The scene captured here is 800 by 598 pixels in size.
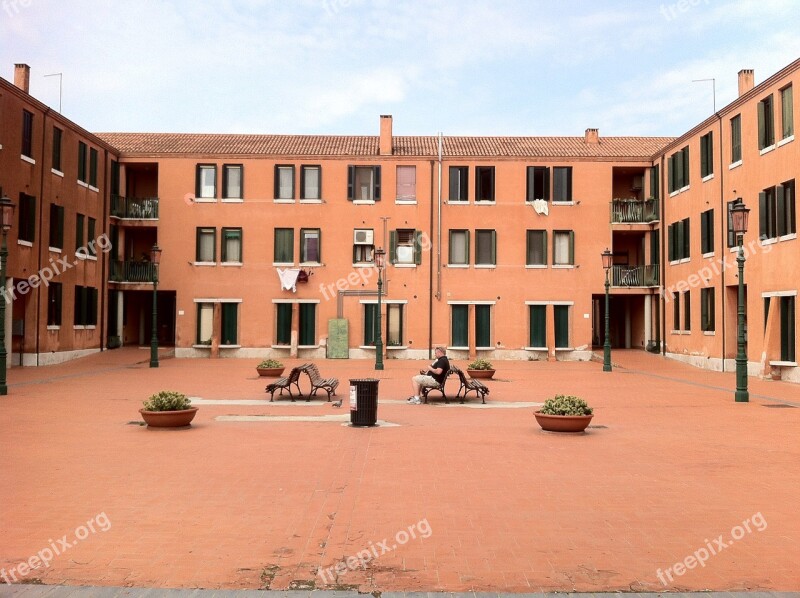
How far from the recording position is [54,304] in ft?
95.0

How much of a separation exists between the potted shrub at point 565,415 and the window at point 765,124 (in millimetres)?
16063

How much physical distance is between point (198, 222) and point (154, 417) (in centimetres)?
2485

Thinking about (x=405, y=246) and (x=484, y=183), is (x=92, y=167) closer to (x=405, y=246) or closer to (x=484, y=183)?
(x=405, y=246)

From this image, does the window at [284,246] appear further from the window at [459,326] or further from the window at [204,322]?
the window at [459,326]

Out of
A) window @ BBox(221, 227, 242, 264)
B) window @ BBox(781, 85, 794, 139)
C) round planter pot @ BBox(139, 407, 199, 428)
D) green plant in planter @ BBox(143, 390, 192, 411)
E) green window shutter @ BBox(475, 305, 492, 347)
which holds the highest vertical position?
window @ BBox(781, 85, 794, 139)

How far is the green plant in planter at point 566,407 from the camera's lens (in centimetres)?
1209

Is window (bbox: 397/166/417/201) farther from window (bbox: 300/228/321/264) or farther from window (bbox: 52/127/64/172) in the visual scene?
window (bbox: 52/127/64/172)

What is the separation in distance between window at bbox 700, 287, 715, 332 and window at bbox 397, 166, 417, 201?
45.9 feet

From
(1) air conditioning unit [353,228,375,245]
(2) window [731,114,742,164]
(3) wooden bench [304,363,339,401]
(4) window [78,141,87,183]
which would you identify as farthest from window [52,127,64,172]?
(2) window [731,114,742,164]

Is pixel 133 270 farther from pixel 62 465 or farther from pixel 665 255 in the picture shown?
pixel 62 465

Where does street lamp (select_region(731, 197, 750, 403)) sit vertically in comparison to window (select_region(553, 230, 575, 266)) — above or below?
below

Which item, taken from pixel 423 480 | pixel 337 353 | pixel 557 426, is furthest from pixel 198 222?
pixel 423 480

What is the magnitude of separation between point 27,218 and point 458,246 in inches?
740

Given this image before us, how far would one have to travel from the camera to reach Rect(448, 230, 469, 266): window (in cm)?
3597
